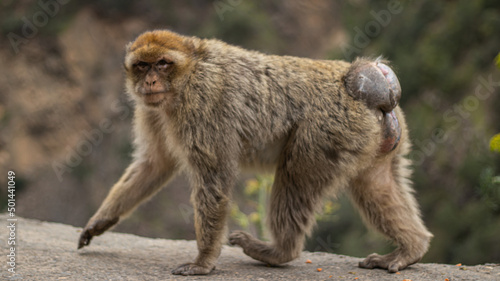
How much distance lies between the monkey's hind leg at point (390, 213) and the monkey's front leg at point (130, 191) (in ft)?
5.15

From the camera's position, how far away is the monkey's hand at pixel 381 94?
4.20 m

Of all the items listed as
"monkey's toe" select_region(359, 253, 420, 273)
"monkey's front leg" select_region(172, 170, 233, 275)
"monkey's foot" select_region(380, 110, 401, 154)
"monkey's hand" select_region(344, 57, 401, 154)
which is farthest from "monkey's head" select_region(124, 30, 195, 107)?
"monkey's toe" select_region(359, 253, 420, 273)

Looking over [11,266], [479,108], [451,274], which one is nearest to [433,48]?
[479,108]

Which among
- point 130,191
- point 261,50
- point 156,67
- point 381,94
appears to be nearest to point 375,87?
point 381,94

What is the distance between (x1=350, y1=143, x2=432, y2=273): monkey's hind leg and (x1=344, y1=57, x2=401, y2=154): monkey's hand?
0.65 feet

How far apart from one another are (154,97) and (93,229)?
48.4 inches

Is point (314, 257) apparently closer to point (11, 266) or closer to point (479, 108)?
point (11, 266)

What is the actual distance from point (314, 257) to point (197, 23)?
28.8 feet

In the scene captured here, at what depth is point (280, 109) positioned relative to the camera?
13.8 feet

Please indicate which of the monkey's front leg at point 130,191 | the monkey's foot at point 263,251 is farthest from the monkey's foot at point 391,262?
the monkey's front leg at point 130,191

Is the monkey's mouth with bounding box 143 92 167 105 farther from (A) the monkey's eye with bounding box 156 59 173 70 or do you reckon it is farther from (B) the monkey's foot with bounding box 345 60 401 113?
(B) the monkey's foot with bounding box 345 60 401 113

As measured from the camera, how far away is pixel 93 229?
4398 millimetres

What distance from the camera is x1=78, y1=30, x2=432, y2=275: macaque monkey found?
12.9 ft

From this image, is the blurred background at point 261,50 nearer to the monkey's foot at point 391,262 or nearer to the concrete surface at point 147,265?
the concrete surface at point 147,265
